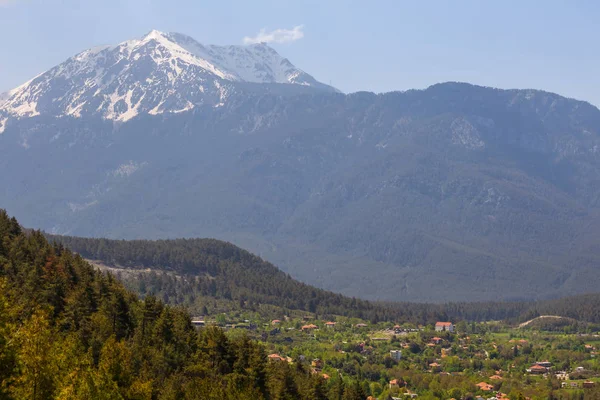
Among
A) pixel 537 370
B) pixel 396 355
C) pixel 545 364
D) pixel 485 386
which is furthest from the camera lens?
pixel 545 364

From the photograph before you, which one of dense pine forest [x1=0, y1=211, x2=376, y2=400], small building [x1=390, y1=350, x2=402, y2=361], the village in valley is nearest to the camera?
dense pine forest [x1=0, y1=211, x2=376, y2=400]

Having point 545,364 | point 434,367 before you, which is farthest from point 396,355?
point 545,364

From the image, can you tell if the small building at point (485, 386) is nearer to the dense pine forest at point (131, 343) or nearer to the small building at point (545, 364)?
the small building at point (545, 364)

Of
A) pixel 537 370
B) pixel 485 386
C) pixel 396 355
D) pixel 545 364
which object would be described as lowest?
pixel 485 386

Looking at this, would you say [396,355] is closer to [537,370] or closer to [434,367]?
[434,367]

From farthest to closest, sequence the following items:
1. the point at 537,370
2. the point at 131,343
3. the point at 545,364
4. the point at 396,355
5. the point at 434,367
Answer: the point at 545,364 < the point at 396,355 < the point at 537,370 < the point at 434,367 < the point at 131,343

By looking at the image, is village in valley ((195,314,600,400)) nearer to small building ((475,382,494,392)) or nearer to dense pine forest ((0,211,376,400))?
small building ((475,382,494,392))

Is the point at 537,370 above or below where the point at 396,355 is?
below

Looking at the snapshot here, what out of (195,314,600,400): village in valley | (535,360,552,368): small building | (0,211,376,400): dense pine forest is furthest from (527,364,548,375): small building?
(0,211,376,400): dense pine forest

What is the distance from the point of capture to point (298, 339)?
19000cm

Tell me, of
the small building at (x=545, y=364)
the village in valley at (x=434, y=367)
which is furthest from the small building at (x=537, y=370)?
the small building at (x=545, y=364)

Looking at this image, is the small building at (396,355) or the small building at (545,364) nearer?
the small building at (396,355)

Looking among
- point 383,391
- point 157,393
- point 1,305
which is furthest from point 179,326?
point 383,391

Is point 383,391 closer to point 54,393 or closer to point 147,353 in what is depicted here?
point 147,353
